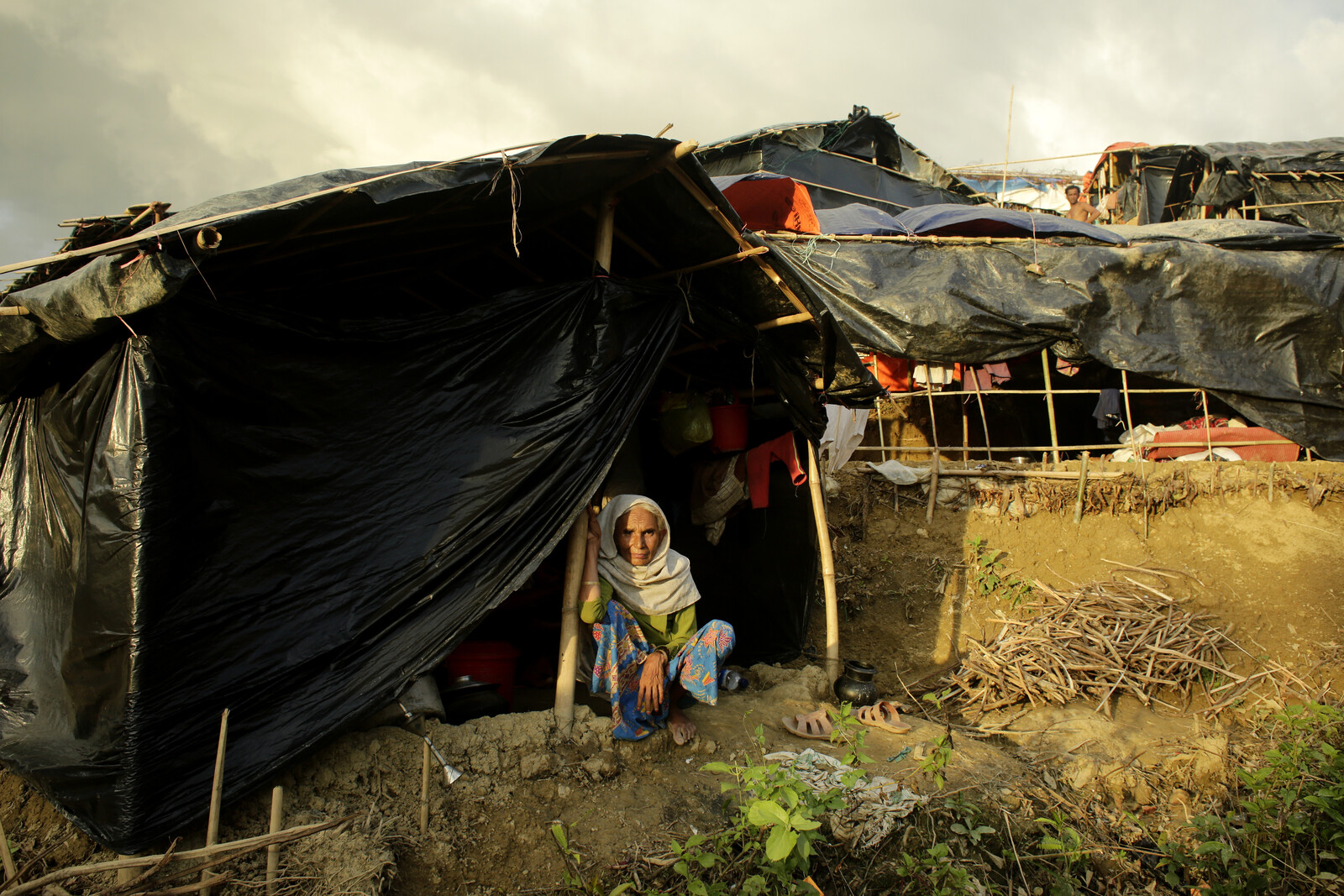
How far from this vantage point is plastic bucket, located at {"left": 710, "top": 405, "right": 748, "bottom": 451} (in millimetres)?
5199

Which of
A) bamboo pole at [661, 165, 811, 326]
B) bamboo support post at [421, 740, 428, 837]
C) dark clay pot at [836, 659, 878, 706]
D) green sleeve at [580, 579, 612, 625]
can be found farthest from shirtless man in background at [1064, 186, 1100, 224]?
bamboo support post at [421, 740, 428, 837]

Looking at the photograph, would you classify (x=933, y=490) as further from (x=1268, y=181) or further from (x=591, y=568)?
(x=1268, y=181)

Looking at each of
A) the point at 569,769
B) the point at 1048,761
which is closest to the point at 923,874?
the point at 569,769

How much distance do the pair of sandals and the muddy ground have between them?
3.2 inches

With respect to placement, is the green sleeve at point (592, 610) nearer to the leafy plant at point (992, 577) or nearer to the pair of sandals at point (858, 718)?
the pair of sandals at point (858, 718)

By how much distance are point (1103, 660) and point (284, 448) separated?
5373 millimetres

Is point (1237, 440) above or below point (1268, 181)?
below

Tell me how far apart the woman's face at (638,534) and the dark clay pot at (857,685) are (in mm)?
1795

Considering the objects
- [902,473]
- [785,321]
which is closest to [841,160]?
[902,473]

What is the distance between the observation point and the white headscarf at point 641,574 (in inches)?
149

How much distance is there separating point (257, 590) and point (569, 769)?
1.46 meters

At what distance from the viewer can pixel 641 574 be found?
12.5 ft

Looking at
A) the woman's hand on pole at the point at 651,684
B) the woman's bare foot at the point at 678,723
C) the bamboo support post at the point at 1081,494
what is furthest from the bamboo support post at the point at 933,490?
the woman's hand on pole at the point at 651,684

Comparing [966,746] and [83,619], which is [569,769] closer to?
[83,619]
